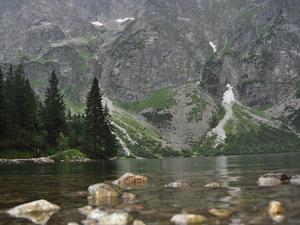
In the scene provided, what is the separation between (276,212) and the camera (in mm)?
16906

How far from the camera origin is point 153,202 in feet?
70.7

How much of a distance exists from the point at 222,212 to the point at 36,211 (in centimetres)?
876

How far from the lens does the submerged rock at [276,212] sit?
15901 mm

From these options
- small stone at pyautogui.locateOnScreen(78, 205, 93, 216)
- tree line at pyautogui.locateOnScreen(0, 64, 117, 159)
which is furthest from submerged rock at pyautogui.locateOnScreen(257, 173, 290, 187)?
tree line at pyautogui.locateOnScreen(0, 64, 117, 159)

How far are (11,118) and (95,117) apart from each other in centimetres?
3381

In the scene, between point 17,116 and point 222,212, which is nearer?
point 222,212

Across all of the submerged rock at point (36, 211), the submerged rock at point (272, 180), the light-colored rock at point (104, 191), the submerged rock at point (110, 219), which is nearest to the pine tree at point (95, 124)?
the submerged rock at point (272, 180)

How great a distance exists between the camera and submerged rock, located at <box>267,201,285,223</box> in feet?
52.2

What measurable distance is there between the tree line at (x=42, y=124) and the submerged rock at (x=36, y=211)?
3295 inches

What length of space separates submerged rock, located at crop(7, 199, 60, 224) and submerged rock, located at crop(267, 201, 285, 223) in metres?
9.46

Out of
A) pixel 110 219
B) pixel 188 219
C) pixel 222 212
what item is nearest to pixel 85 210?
pixel 110 219

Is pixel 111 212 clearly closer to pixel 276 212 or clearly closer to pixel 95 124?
pixel 276 212

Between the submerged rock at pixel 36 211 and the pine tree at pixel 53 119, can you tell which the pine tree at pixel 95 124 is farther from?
the submerged rock at pixel 36 211

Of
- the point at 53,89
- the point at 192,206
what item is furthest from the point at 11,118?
the point at 192,206
